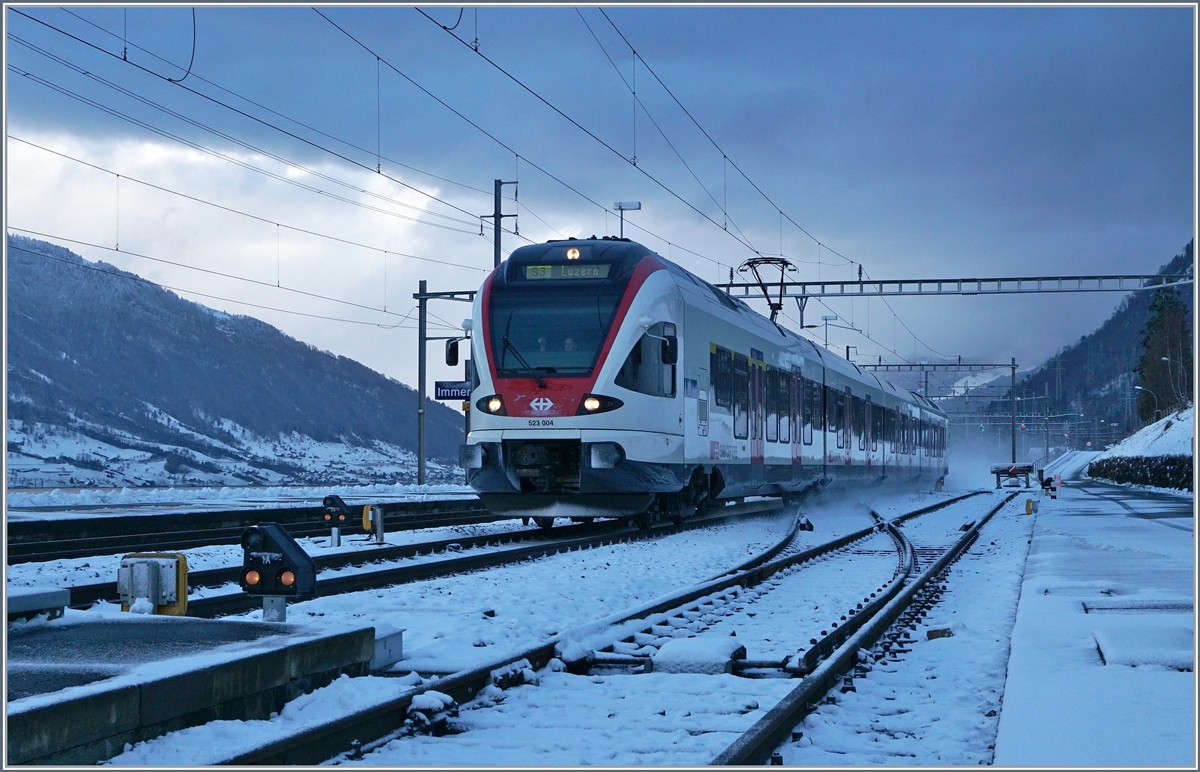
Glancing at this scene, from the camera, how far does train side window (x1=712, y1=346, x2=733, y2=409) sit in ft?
62.5

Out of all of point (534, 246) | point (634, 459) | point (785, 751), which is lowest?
point (785, 751)

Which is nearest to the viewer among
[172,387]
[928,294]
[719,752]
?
[719,752]

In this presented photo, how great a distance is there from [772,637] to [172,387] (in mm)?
177352

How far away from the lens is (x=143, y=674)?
5.45 meters

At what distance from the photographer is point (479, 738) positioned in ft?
18.9

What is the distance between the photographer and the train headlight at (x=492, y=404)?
53.1 feet

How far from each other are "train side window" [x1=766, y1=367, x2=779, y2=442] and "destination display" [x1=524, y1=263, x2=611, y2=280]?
692 cm

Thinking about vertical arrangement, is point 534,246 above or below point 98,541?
above

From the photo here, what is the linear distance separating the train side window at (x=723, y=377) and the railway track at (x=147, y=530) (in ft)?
19.0

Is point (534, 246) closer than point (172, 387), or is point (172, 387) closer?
point (534, 246)

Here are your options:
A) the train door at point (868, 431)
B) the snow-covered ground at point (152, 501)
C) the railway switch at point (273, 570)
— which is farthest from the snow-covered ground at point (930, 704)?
the train door at point (868, 431)

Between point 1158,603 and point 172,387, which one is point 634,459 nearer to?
point 1158,603

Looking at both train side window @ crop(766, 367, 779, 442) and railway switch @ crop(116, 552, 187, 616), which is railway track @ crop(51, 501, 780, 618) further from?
train side window @ crop(766, 367, 779, 442)

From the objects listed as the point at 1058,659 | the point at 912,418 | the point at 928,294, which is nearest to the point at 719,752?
the point at 1058,659
